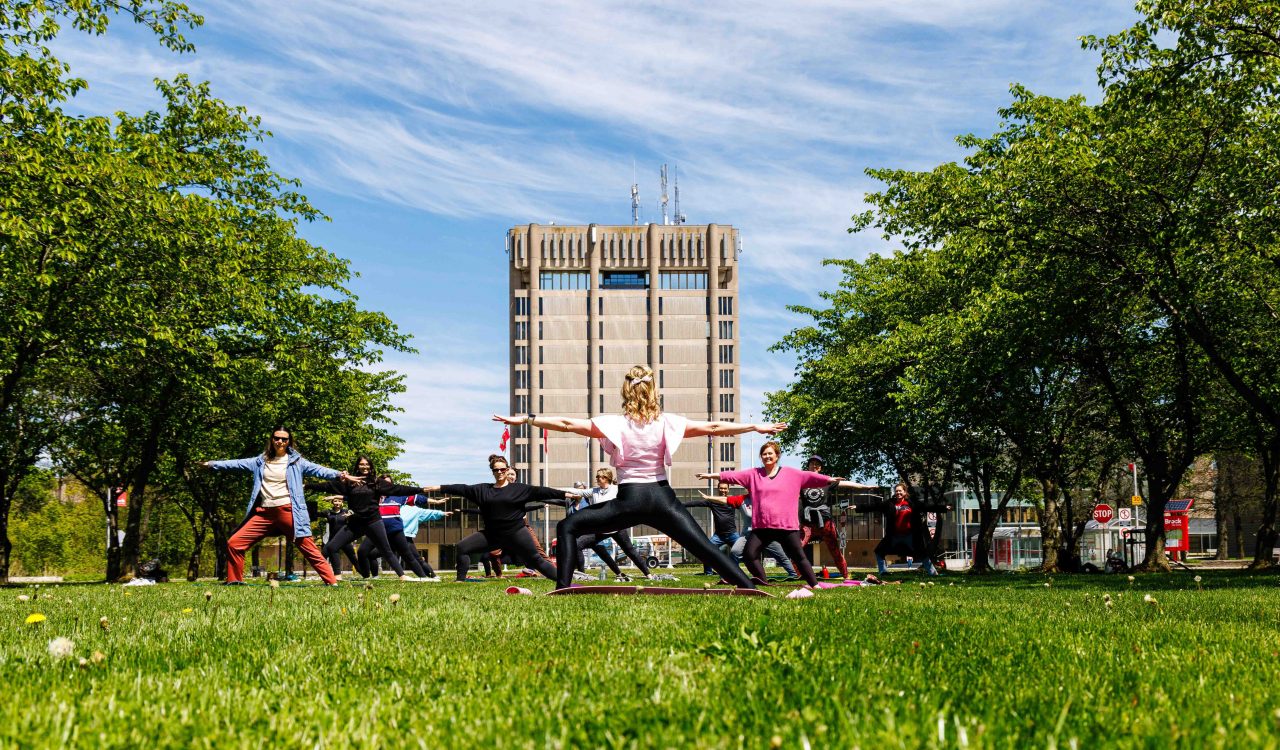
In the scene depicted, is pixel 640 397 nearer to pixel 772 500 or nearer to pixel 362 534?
pixel 772 500

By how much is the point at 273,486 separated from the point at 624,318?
127 meters

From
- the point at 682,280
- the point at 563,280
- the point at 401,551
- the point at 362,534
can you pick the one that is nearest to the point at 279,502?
the point at 362,534

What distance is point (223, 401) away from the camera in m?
31.8

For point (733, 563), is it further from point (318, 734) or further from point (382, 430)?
point (382, 430)

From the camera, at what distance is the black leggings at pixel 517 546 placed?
1399cm

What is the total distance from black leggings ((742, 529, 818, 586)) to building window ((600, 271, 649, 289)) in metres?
129

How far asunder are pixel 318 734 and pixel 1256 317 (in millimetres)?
26035

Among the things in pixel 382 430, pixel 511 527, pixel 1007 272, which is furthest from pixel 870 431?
pixel 511 527

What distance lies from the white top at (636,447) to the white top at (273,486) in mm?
6336

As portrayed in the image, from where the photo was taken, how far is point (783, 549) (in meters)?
13.7

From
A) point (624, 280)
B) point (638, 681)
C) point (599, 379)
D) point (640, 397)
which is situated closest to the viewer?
point (638, 681)

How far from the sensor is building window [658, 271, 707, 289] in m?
142

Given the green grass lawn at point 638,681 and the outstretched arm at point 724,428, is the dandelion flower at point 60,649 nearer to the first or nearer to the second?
the green grass lawn at point 638,681

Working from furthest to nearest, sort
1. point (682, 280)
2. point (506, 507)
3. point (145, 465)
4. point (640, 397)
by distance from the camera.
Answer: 1. point (682, 280)
2. point (145, 465)
3. point (506, 507)
4. point (640, 397)
